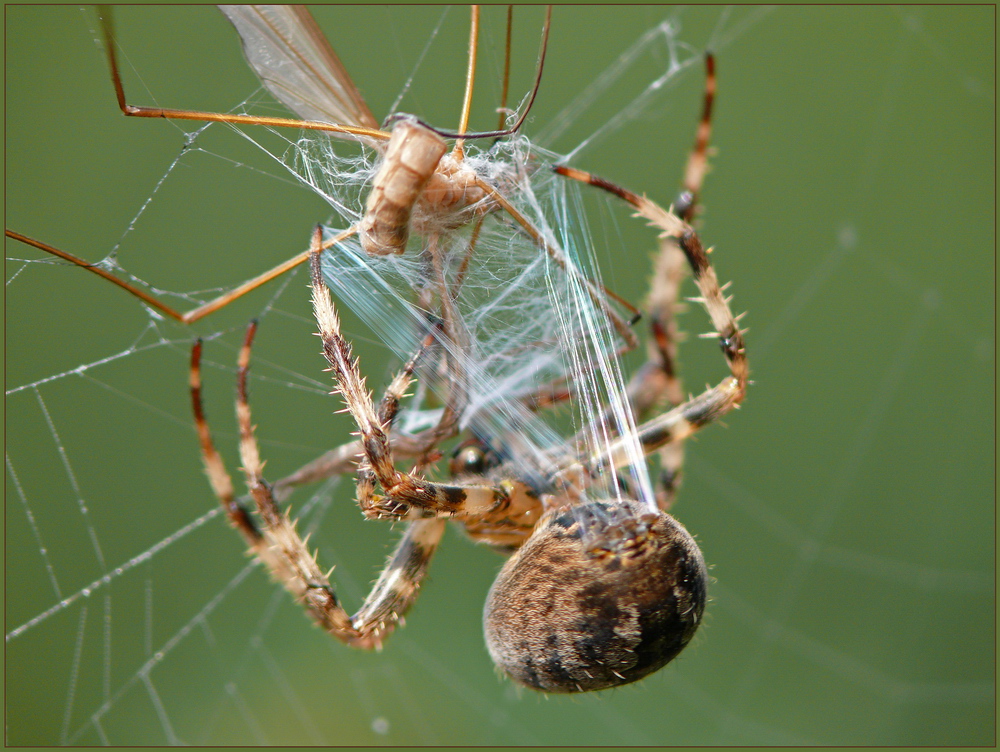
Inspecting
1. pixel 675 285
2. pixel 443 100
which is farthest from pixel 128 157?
pixel 675 285

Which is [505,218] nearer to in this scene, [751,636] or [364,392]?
[364,392]

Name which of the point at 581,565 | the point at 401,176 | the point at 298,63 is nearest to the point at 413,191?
the point at 401,176

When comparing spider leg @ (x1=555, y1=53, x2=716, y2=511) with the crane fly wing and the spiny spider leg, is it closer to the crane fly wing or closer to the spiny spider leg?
the spiny spider leg

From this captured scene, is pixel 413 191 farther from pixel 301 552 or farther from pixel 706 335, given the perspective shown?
pixel 301 552

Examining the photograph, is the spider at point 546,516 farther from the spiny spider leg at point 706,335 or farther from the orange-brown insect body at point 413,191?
the orange-brown insect body at point 413,191

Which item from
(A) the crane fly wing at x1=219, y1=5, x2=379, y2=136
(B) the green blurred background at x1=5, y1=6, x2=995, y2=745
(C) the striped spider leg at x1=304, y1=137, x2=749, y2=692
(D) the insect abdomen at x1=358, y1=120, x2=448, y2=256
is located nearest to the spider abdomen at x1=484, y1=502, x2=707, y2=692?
(C) the striped spider leg at x1=304, y1=137, x2=749, y2=692

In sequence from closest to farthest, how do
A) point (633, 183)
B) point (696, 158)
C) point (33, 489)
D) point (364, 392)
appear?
point (364, 392) < point (696, 158) < point (33, 489) < point (633, 183)
